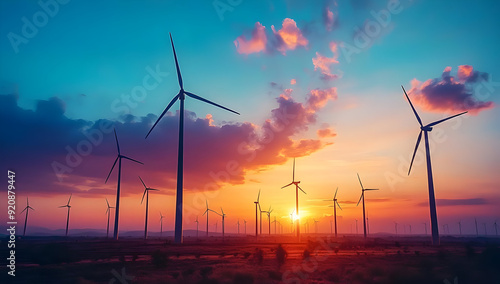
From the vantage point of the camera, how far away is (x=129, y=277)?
108 feet

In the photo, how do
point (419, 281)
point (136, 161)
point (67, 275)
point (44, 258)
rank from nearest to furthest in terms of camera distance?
point (419, 281) < point (67, 275) < point (44, 258) < point (136, 161)

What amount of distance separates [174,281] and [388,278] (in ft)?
62.1

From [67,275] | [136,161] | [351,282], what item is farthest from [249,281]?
[136,161]

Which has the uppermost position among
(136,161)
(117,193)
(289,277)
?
(136,161)

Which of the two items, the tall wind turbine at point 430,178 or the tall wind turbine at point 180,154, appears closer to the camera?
the tall wind turbine at point 180,154

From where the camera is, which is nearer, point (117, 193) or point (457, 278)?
point (457, 278)

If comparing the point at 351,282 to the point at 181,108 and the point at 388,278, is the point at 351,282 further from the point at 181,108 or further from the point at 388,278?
the point at 181,108

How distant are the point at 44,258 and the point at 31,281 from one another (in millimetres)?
15289

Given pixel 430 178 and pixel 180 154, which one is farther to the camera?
pixel 430 178

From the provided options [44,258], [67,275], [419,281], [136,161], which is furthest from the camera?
[136,161]

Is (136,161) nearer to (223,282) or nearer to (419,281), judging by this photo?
(223,282)

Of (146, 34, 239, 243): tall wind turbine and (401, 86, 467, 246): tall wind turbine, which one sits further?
(401, 86, 467, 246): tall wind turbine

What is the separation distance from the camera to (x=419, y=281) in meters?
28.4

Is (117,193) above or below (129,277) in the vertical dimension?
above
